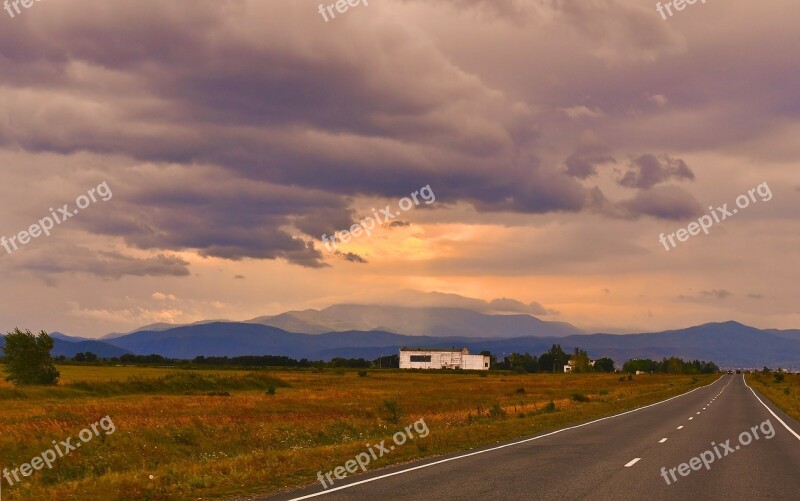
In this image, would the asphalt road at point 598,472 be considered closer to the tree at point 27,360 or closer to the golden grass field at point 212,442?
the golden grass field at point 212,442

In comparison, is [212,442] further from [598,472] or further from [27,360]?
[27,360]

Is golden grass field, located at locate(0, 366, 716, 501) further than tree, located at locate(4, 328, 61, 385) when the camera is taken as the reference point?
No

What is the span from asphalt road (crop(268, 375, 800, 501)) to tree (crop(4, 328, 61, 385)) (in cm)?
5849

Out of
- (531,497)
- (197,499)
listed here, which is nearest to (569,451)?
(531,497)

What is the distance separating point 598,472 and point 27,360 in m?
68.4

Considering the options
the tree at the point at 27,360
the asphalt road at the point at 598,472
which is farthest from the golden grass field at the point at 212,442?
the tree at the point at 27,360

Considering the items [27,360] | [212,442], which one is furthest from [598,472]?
[27,360]

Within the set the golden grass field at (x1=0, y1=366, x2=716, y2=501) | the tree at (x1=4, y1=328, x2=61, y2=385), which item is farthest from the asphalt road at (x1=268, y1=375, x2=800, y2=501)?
the tree at (x1=4, y1=328, x2=61, y2=385)

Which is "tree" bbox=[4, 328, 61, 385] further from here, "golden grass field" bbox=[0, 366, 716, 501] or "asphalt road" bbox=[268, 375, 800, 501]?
"asphalt road" bbox=[268, 375, 800, 501]

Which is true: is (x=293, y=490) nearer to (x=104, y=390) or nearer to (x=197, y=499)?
(x=197, y=499)

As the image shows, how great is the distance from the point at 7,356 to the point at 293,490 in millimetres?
68439

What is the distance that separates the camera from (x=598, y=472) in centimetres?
1888

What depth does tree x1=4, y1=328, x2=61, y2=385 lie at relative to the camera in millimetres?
74688

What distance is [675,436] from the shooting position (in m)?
29.8
